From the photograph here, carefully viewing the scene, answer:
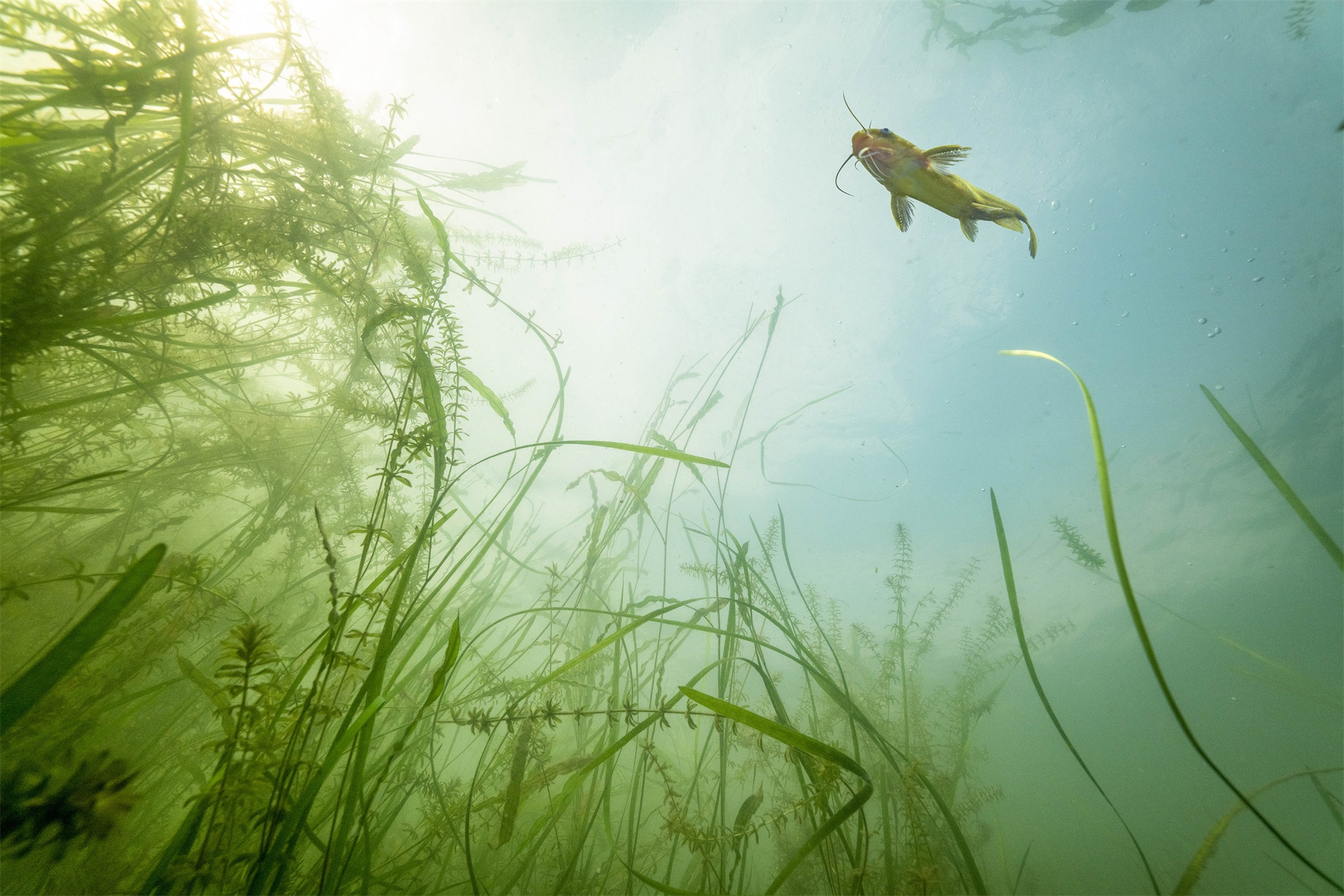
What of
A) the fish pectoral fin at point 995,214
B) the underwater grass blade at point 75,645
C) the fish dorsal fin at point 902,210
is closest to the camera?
the underwater grass blade at point 75,645

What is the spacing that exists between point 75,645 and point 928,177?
285 cm

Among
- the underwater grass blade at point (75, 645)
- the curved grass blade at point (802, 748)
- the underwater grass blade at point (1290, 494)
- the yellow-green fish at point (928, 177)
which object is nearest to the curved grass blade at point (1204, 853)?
the underwater grass blade at point (1290, 494)

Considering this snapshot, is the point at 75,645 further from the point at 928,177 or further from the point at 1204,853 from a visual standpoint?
the point at 1204,853

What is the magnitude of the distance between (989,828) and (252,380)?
8.11 m

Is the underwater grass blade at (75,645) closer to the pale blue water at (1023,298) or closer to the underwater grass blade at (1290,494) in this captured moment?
the underwater grass blade at (1290,494)

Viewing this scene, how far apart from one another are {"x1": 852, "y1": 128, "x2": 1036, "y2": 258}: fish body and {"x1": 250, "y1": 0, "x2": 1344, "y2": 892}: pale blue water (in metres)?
Answer: 4.04

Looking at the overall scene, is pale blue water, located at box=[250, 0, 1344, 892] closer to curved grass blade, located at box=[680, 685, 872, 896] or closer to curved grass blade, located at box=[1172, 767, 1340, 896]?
curved grass blade, located at box=[1172, 767, 1340, 896]

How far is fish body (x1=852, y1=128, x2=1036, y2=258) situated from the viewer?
5.97 ft

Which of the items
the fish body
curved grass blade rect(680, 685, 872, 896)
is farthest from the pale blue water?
curved grass blade rect(680, 685, 872, 896)

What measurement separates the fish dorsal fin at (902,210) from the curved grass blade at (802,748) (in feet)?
7.27

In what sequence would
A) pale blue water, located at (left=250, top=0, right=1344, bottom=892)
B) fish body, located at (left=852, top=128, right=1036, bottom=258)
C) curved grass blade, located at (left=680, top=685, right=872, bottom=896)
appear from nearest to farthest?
curved grass blade, located at (left=680, top=685, right=872, bottom=896), fish body, located at (left=852, top=128, right=1036, bottom=258), pale blue water, located at (left=250, top=0, right=1344, bottom=892)

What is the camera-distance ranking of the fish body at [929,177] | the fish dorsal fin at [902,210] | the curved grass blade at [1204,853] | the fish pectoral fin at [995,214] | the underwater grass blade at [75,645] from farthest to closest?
the fish dorsal fin at [902,210] → the fish pectoral fin at [995,214] → the fish body at [929,177] → the curved grass blade at [1204,853] → the underwater grass blade at [75,645]

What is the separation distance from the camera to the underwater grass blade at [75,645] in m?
0.74

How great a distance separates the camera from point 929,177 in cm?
184
